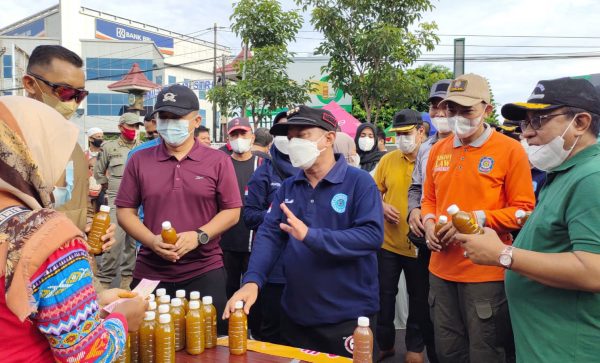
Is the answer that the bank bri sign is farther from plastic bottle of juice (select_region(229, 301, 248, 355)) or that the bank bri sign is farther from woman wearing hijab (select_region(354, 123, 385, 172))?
plastic bottle of juice (select_region(229, 301, 248, 355))

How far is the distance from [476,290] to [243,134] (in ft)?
9.63

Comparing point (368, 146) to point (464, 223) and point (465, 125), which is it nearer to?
point (465, 125)

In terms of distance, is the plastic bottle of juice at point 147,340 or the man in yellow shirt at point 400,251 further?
the man in yellow shirt at point 400,251

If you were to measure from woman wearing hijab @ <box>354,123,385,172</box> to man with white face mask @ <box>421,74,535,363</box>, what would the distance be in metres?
2.70

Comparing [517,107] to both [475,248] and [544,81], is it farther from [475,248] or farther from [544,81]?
[475,248]

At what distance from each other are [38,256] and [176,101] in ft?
6.72

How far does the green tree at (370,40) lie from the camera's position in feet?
33.0

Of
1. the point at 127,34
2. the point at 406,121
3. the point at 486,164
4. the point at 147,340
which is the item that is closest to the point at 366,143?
the point at 406,121

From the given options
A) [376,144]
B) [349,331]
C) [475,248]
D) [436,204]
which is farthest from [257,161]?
[475,248]

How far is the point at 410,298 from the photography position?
13.5 ft

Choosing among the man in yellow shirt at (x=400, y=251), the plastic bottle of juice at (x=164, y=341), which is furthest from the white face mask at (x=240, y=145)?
the plastic bottle of juice at (x=164, y=341)

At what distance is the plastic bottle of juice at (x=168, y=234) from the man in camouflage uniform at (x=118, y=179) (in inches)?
149

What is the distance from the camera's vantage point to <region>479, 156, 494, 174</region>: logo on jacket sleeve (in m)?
2.81

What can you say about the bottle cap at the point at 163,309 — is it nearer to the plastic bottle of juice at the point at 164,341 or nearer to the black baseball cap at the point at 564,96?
the plastic bottle of juice at the point at 164,341
